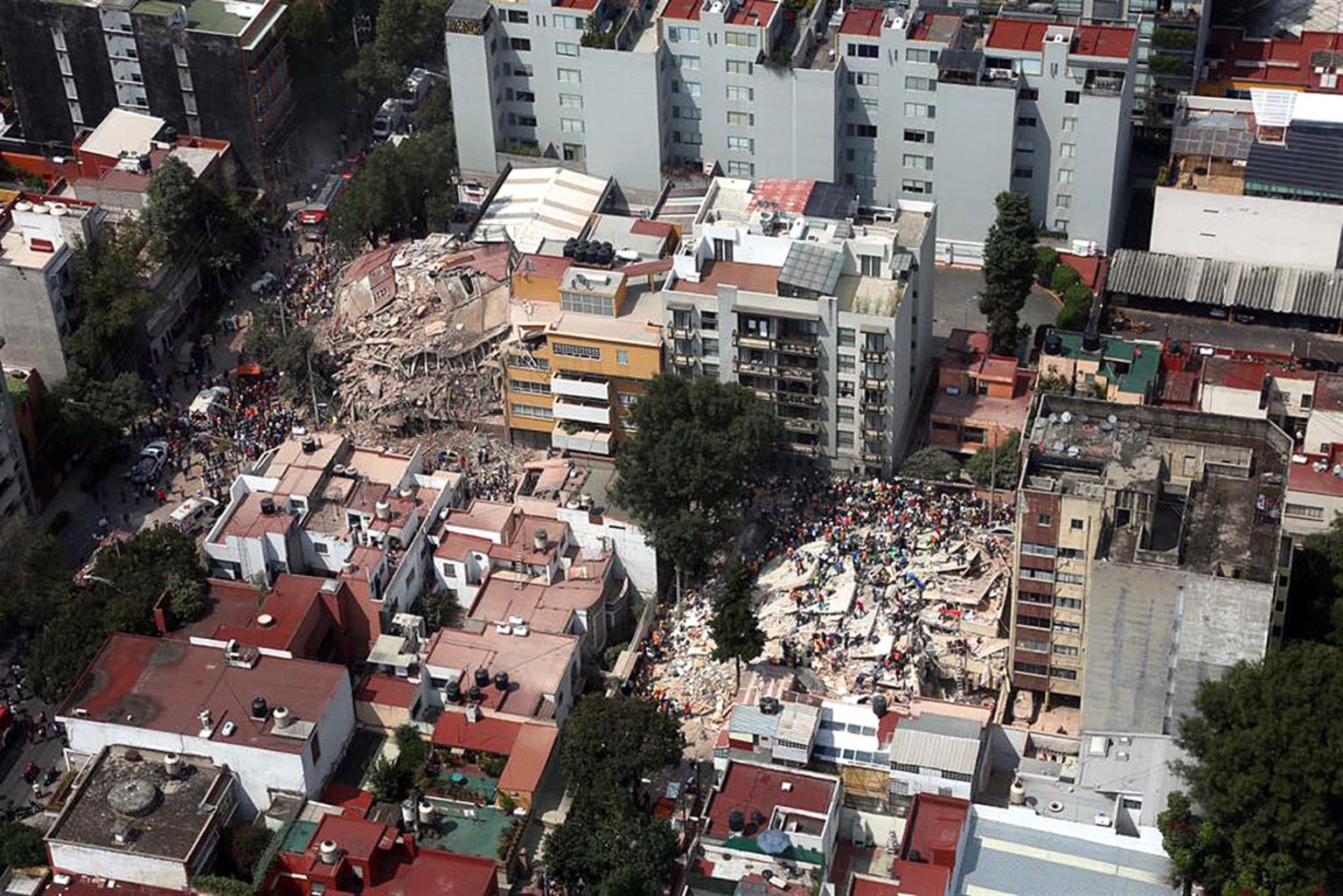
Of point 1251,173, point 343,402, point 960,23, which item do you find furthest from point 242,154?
point 1251,173

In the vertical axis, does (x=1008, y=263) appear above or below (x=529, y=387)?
above

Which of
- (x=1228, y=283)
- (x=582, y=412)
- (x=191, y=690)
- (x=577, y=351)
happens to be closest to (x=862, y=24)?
(x=1228, y=283)

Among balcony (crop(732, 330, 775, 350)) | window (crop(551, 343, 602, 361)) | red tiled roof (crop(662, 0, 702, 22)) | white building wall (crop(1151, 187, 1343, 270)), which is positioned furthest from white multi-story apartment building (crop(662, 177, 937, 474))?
red tiled roof (crop(662, 0, 702, 22))

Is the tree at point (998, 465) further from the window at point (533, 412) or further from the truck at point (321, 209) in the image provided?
the truck at point (321, 209)

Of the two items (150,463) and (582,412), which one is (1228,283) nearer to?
(582,412)

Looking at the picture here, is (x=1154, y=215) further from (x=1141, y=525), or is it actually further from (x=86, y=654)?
(x=86, y=654)

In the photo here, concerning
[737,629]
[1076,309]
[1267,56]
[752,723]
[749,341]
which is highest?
[749,341]
